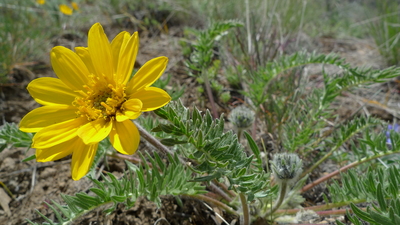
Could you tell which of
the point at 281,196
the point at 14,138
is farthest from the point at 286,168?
the point at 14,138

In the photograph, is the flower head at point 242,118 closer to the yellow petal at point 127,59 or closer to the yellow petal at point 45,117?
the yellow petal at point 127,59

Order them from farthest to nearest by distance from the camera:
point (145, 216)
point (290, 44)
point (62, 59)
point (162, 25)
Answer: point (162, 25) → point (290, 44) → point (145, 216) → point (62, 59)

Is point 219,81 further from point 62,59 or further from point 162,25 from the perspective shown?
point 62,59

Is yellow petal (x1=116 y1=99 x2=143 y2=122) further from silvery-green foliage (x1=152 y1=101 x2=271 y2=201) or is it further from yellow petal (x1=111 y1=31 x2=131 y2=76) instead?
yellow petal (x1=111 y1=31 x2=131 y2=76)

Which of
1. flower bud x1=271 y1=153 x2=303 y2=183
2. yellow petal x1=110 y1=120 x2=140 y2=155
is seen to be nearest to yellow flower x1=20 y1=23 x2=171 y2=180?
yellow petal x1=110 y1=120 x2=140 y2=155

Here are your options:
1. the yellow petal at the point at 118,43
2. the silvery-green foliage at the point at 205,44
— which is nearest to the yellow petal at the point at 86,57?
the yellow petal at the point at 118,43

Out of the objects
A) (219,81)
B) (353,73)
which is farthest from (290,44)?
(353,73)
